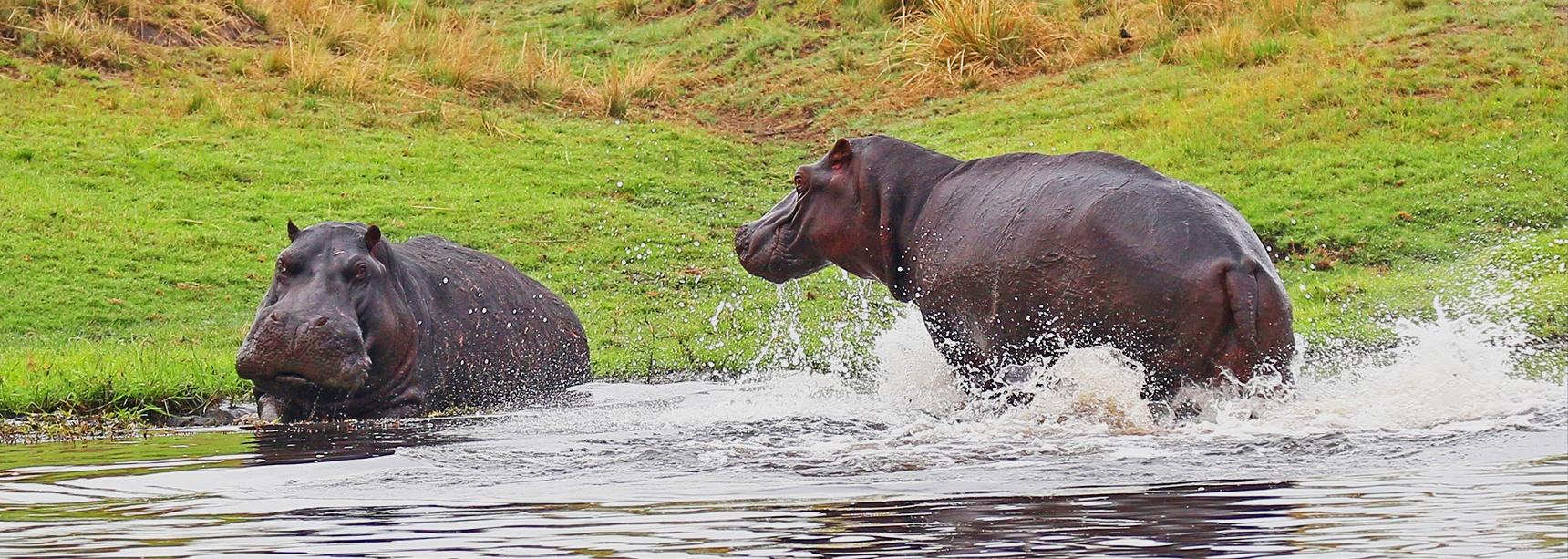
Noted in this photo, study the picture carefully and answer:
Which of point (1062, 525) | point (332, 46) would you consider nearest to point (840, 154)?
point (1062, 525)

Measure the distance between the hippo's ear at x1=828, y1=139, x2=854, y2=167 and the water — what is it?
3.24ft

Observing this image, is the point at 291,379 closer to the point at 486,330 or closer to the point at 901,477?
the point at 486,330

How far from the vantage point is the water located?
4613mm

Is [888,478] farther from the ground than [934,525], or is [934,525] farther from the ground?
[934,525]

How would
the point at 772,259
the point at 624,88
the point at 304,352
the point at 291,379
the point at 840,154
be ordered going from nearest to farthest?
1. the point at 304,352
2. the point at 291,379
3. the point at 840,154
4. the point at 772,259
5. the point at 624,88

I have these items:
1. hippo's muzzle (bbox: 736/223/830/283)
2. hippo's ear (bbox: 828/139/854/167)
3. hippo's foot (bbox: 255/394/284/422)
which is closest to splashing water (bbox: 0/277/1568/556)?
hippo's foot (bbox: 255/394/284/422)

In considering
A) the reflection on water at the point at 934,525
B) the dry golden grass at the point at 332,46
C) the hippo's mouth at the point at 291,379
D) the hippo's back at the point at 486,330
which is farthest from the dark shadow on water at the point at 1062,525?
the dry golden grass at the point at 332,46

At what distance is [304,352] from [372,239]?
775 mm

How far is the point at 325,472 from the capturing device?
6594mm

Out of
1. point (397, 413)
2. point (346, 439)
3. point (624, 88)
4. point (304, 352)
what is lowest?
point (397, 413)

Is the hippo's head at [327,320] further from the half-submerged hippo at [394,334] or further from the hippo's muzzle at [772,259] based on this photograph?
the hippo's muzzle at [772,259]

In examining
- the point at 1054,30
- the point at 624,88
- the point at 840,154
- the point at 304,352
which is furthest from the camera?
the point at 1054,30

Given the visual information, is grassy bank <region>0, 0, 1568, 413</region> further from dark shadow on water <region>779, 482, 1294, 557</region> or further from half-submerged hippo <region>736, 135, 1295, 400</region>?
dark shadow on water <region>779, 482, 1294, 557</region>

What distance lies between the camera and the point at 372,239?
8734mm
